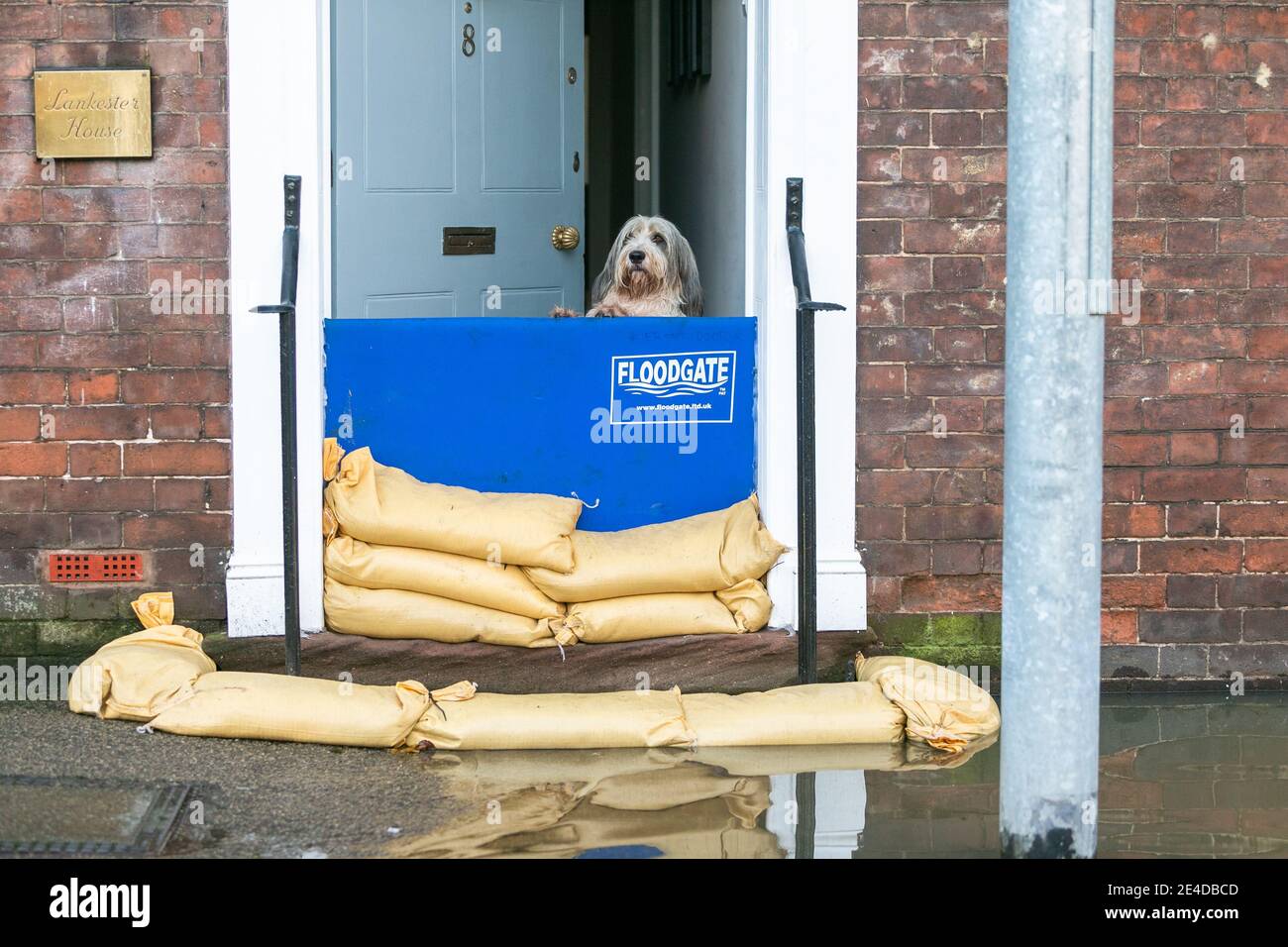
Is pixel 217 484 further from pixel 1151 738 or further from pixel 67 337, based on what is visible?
pixel 1151 738

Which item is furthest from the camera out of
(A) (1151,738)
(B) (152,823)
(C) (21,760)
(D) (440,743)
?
(A) (1151,738)

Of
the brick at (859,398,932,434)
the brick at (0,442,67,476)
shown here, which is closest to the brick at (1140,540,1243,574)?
the brick at (859,398,932,434)

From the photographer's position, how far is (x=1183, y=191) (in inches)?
208

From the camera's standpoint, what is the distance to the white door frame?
5047 millimetres

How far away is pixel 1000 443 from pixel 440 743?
6.83 feet

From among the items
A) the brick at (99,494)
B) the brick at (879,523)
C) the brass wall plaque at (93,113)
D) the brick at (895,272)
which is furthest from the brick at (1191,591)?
the brass wall plaque at (93,113)

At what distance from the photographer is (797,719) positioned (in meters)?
4.62

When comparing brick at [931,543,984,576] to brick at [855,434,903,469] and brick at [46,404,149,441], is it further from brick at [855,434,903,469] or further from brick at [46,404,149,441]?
brick at [46,404,149,441]

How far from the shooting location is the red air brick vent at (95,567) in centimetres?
517

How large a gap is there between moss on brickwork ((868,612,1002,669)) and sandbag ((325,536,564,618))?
1.11m

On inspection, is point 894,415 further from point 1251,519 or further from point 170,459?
point 170,459

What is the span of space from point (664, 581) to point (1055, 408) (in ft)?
6.12

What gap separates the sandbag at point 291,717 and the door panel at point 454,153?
175 cm

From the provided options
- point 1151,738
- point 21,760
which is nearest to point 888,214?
point 1151,738
